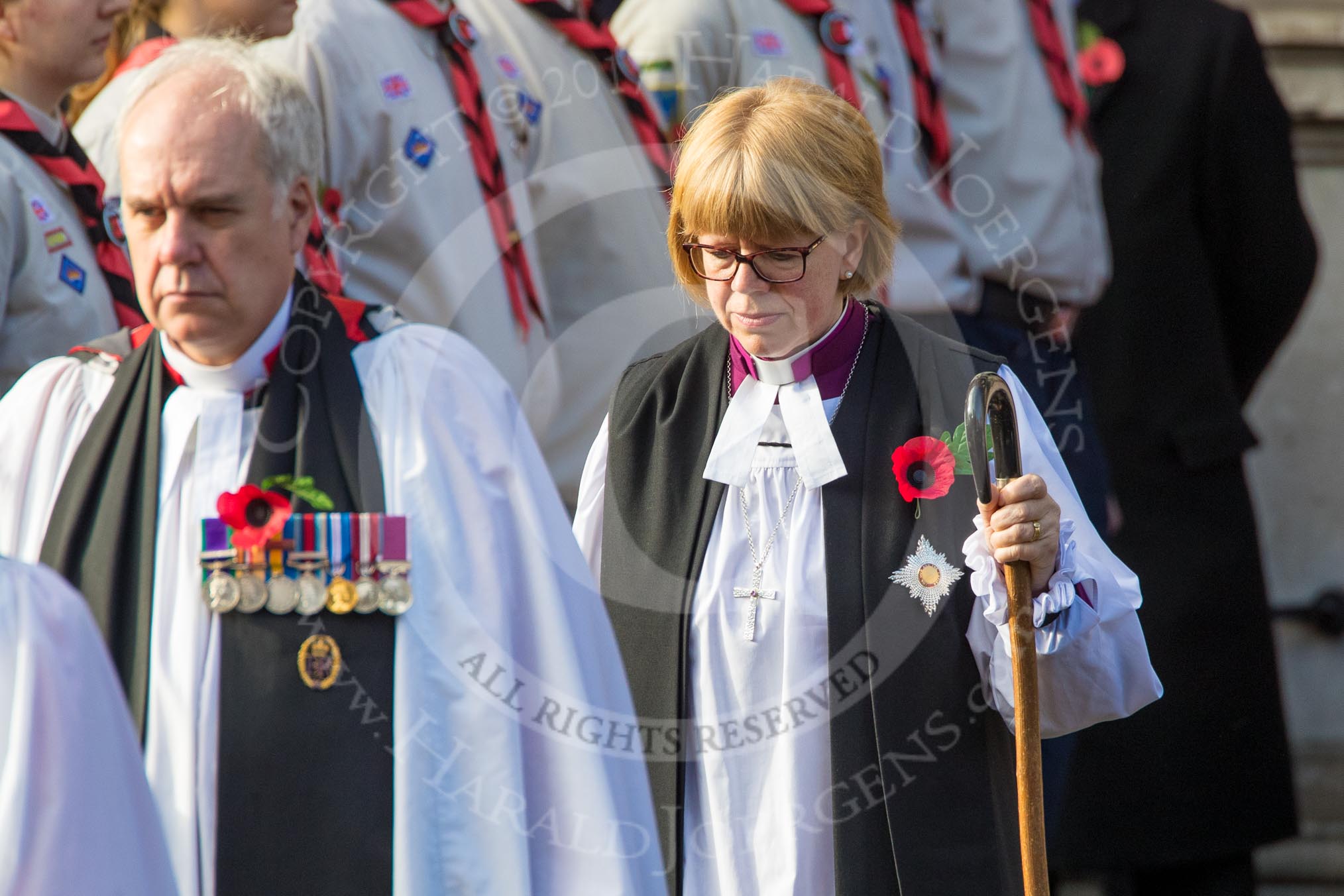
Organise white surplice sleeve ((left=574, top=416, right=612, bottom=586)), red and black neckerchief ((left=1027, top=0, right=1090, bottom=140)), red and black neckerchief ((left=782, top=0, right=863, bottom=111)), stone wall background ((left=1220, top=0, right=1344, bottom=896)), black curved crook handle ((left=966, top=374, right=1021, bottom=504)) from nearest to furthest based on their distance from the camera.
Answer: black curved crook handle ((left=966, top=374, right=1021, bottom=504)), white surplice sleeve ((left=574, top=416, right=612, bottom=586)), red and black neckerchief ((left=782, top=0, right=863, bottom=111)), red and black neckerchief ((left=1027, top=0, right=1090, bottom=140)), stone wall background ((left=1220, top=0, right=1344, bottom=896))

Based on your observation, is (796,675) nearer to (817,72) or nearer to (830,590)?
(830,590)

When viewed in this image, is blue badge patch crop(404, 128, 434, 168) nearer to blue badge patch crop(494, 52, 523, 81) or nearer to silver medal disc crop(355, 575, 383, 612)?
blue badge patch crop(494, 52, 523, 81)

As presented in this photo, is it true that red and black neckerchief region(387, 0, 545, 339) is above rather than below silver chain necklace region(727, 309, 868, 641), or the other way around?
above

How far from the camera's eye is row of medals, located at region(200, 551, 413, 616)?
320cm

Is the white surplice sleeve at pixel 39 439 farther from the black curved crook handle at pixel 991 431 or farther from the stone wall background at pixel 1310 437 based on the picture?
the stone wall background at pixel 1310 437

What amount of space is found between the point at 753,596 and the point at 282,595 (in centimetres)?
77

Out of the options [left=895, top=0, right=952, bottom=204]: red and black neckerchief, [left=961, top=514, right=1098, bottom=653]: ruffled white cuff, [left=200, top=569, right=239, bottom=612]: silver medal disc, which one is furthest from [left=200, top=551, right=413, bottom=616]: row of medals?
[left=895, top=0, right=952, bottom=204]: red and black neckerchief

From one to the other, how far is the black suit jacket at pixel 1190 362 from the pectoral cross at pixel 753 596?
2673mm

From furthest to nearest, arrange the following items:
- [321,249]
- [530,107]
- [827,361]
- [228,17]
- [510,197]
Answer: [530,107]
[510,197]
[228,17]
[321,249]
[827,361]

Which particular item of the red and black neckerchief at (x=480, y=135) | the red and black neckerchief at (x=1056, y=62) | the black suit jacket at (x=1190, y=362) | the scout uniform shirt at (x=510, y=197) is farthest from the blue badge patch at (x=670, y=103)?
the black suit jacket at (x=1190, y=362)

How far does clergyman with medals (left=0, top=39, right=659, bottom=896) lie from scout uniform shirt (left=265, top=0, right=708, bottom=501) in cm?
87

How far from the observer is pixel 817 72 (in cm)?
498

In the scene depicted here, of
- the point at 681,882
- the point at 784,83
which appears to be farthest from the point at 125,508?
the point at 784,83

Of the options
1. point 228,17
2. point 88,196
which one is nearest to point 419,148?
point 228,17
